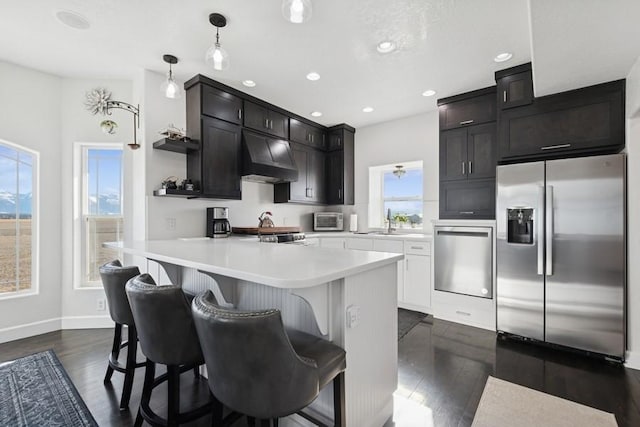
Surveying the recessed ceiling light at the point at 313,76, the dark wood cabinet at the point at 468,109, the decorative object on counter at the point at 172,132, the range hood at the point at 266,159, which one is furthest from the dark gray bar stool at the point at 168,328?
the dark wood cabinet at the point at 468,109

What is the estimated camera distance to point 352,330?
142cm

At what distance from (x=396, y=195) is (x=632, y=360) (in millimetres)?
3142

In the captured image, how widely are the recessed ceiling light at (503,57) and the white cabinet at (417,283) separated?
7.46 feet

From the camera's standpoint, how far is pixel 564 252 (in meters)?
2.66

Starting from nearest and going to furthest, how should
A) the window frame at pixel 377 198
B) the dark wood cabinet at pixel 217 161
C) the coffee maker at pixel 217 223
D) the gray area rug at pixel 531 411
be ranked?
the gray area rug at pixel 531 411
the dark wood cabinet at pixel 217 161
the coffee maker at pixel 217 223
the window frame at pixel 377 198

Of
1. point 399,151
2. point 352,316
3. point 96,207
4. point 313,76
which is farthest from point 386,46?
point 96,207

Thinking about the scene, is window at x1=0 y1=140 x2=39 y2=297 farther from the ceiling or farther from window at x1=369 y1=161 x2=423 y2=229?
window at x1=369 y1=161 x2=423 y2=229

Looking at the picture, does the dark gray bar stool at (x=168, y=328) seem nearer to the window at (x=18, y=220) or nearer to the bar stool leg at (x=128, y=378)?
the bar stool leg at (x=128, y=378)

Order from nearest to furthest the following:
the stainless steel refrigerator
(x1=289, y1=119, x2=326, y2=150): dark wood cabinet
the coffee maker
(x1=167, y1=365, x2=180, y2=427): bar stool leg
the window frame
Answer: (x1=167, y1=365, x2=180, y2=427): bar stool leg < the stainless steel refrigerator < the coffee maker < (x1=289, y1=119, x2=326, y2=150): dark wood cabinet < the window frame

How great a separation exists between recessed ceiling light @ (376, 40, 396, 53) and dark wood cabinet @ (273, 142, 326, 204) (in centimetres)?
214

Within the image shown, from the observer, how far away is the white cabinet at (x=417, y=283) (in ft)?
12.2

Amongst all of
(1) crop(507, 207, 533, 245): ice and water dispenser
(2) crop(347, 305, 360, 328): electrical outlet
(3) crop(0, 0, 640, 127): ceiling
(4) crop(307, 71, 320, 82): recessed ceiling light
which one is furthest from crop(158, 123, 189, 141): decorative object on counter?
(1) crop(507, 207, 533, 245): ice and water dispenser

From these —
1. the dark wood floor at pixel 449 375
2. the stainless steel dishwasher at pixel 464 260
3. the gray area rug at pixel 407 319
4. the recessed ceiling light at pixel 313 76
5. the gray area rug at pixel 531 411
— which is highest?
the recessed ceiling light at pixel 313 76

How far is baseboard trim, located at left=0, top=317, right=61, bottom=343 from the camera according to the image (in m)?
2.89
